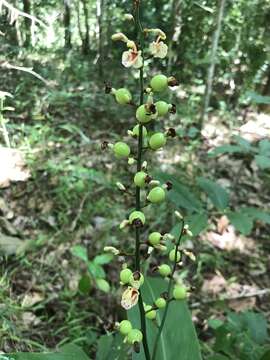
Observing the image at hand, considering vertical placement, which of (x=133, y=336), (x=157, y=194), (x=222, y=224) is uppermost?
(x=157, y=194)

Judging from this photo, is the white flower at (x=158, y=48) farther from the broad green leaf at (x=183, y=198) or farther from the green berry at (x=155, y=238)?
the broad green leaf at (x=183, y=198)

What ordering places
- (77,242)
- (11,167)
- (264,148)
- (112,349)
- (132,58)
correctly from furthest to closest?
(11,167) < (77,242) < (264,148) < (112,349) < (132,58)

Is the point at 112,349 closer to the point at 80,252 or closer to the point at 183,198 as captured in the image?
the point at 183,198

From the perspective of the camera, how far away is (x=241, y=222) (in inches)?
87.0

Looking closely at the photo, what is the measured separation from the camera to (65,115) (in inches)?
176

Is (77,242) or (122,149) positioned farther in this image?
(77,242)

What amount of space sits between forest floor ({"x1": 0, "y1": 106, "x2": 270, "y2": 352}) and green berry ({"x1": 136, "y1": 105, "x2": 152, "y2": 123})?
1.52m

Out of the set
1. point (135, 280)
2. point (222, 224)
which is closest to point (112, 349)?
point (135, 280)

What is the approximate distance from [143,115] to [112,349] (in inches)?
36.5

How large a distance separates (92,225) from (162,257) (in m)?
0.52

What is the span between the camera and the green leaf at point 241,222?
2.17 m

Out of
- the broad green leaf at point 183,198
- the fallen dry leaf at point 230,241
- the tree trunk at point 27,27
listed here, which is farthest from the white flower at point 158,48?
the tree trunk at point 27,27

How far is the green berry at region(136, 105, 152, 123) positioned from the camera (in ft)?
3.49

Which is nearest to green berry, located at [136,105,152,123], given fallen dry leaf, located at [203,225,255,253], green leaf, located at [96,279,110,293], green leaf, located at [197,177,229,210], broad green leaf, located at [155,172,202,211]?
broad green leaf, located at [155,172,202,211]
